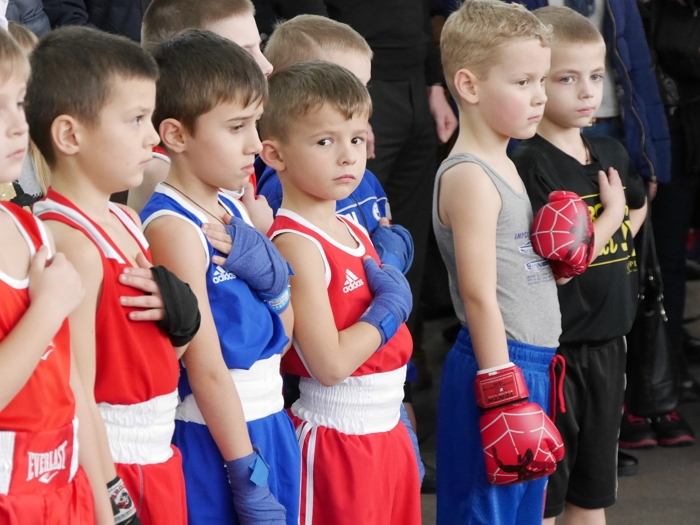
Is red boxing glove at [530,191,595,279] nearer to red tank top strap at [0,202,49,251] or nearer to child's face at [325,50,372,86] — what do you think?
child's face at [325,50,372,86]

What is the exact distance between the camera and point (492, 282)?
7.24ft

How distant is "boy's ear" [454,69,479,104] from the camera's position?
7.57ft

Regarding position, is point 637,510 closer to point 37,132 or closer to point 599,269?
point 599,269

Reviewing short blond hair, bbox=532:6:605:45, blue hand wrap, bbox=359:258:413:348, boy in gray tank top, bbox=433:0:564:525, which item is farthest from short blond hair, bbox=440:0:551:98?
blue hand wrap, bbox=359:258:413:348

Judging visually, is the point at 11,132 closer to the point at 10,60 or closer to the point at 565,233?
the point at 10,60

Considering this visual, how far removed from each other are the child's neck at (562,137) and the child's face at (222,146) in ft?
3.15

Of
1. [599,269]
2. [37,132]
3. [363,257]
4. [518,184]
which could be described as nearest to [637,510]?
[599,269]

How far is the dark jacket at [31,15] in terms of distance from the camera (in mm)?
2621

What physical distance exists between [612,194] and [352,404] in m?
0.87

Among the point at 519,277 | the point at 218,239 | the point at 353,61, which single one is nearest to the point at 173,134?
the point at 218,239

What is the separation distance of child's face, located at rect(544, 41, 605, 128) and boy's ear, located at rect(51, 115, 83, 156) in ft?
4.29

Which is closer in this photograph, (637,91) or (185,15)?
(185,15)

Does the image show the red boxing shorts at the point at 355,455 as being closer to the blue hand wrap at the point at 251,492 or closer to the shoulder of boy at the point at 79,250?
the blue hand wrap at the point at 251,492

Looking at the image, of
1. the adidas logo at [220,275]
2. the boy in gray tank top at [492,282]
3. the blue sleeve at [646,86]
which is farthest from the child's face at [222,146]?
the blue sleeve at [646,86]
